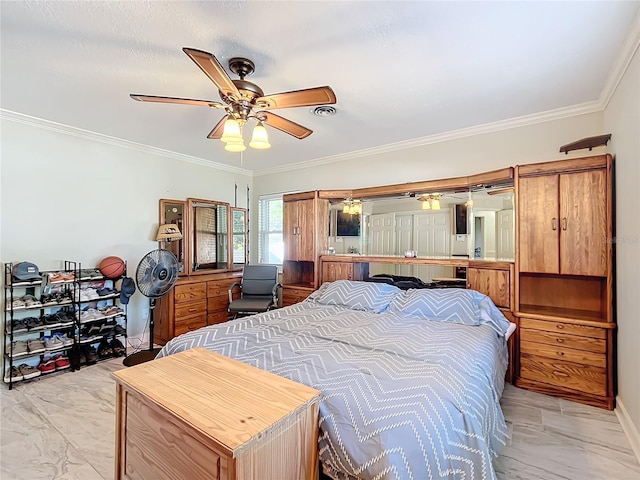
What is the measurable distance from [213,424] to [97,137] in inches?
148

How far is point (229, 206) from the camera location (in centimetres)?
507

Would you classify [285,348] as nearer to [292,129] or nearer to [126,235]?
[292,129]

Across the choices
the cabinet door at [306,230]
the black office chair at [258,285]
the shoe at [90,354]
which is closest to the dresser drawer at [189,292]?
the black office chair at [258,285]

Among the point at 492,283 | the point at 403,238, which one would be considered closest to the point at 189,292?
the point at 403,238

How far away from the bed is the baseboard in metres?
0.77

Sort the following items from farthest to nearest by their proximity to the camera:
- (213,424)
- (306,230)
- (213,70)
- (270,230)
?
(270,230) → (306,230) → (213,70) → (213,424)

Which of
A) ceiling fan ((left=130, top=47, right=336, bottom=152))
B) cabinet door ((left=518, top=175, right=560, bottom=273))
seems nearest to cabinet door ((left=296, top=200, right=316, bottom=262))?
ceiling fan ((left=130, top=47, right=336, bottom=152))

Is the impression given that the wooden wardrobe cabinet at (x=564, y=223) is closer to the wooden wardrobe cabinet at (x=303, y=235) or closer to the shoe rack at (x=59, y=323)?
the wooden wardrobe cabinet at (x=303, y=235)

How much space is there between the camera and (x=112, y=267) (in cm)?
347

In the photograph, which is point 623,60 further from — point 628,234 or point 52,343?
point 52,343

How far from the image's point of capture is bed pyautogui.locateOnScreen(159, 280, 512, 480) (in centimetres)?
126

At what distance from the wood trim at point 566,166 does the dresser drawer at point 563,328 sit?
1.28m

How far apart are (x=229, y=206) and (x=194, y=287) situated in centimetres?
149

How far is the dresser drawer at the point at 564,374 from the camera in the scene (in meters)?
2.48
